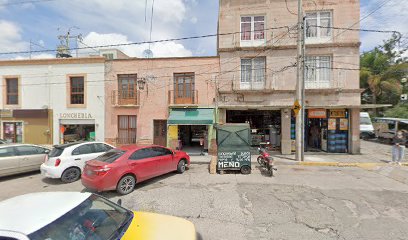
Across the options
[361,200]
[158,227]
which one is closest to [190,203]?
[158,227]

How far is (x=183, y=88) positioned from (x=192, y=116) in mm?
→ 2308

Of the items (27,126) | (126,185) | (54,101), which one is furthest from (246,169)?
(27,126)

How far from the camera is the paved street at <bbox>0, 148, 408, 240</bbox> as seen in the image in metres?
4.17

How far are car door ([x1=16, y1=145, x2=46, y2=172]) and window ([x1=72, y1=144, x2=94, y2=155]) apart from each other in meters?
2.38

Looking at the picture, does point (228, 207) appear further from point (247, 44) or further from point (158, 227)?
point (247, 44)

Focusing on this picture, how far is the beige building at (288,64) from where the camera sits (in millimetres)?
12242

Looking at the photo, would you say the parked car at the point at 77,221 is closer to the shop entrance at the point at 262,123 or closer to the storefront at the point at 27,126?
the shop entrance at the point at 262,123

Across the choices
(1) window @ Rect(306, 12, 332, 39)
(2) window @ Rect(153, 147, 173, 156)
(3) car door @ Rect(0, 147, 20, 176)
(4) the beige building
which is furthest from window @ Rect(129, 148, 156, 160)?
(1) window @ Rect(306, 12, 332, 39)

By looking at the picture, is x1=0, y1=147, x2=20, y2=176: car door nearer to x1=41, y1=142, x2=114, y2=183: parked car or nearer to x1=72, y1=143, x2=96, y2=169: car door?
x1=41, y1=142, x2=114, y2=183: parked car

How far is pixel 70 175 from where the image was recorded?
758 cm

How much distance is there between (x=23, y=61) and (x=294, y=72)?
19339 millimetres

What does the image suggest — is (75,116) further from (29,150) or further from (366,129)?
(366,129)

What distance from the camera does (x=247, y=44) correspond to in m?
13.1

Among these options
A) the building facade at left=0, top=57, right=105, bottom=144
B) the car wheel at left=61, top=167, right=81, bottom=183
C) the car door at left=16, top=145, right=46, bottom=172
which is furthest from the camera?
the building facade at left=0, top=57, right=105, bottom=144
